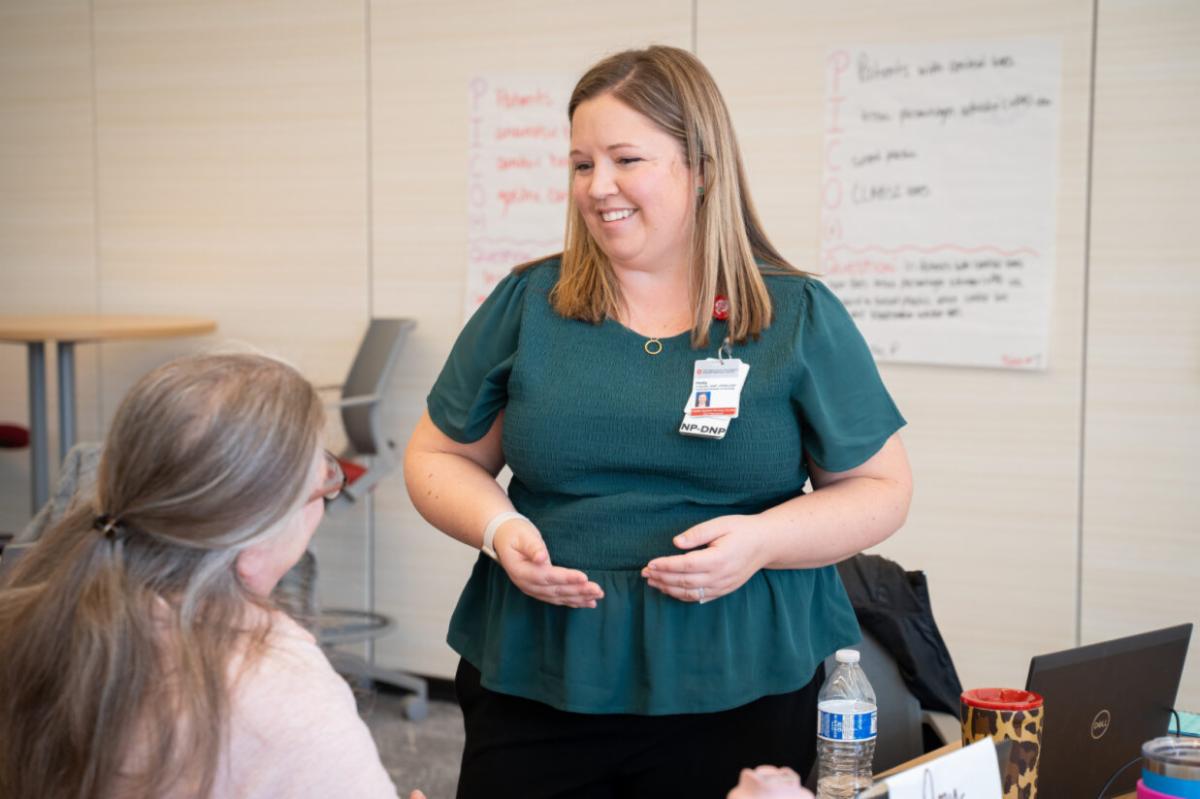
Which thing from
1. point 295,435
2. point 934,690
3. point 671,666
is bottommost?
point 934,690

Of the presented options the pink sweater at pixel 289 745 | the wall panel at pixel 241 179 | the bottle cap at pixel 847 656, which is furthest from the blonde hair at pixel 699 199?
the wall panel at pixel 241 179

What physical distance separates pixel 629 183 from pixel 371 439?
248cm

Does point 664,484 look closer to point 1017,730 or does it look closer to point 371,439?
point 1017,730

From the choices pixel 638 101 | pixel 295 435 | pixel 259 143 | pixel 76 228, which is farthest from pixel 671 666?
pixel 76 228

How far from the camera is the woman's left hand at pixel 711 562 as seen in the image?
4.97 ft

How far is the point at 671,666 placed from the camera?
158 cm

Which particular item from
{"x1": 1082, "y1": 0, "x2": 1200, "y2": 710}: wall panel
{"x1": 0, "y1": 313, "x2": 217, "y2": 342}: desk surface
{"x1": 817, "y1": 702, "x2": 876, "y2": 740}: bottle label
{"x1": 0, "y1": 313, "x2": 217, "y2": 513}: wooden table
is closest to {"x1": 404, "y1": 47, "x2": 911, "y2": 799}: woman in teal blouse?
{"x1": 817, "y1": 702, "x2": 876, "y2": 740}: bottle label

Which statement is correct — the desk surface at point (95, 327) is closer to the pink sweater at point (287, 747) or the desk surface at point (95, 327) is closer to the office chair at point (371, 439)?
the office chair at point (371, 439)

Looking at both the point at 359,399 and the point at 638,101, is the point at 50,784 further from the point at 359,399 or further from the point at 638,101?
the point at 359,399

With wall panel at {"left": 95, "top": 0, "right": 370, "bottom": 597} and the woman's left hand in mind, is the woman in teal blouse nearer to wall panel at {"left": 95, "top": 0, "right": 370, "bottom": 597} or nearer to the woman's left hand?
the woman's left hand

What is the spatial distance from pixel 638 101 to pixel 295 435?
677 mm

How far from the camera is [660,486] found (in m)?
1.63

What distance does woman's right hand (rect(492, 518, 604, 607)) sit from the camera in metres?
1.53

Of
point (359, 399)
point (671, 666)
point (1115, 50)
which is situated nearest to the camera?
point (671, 666)
